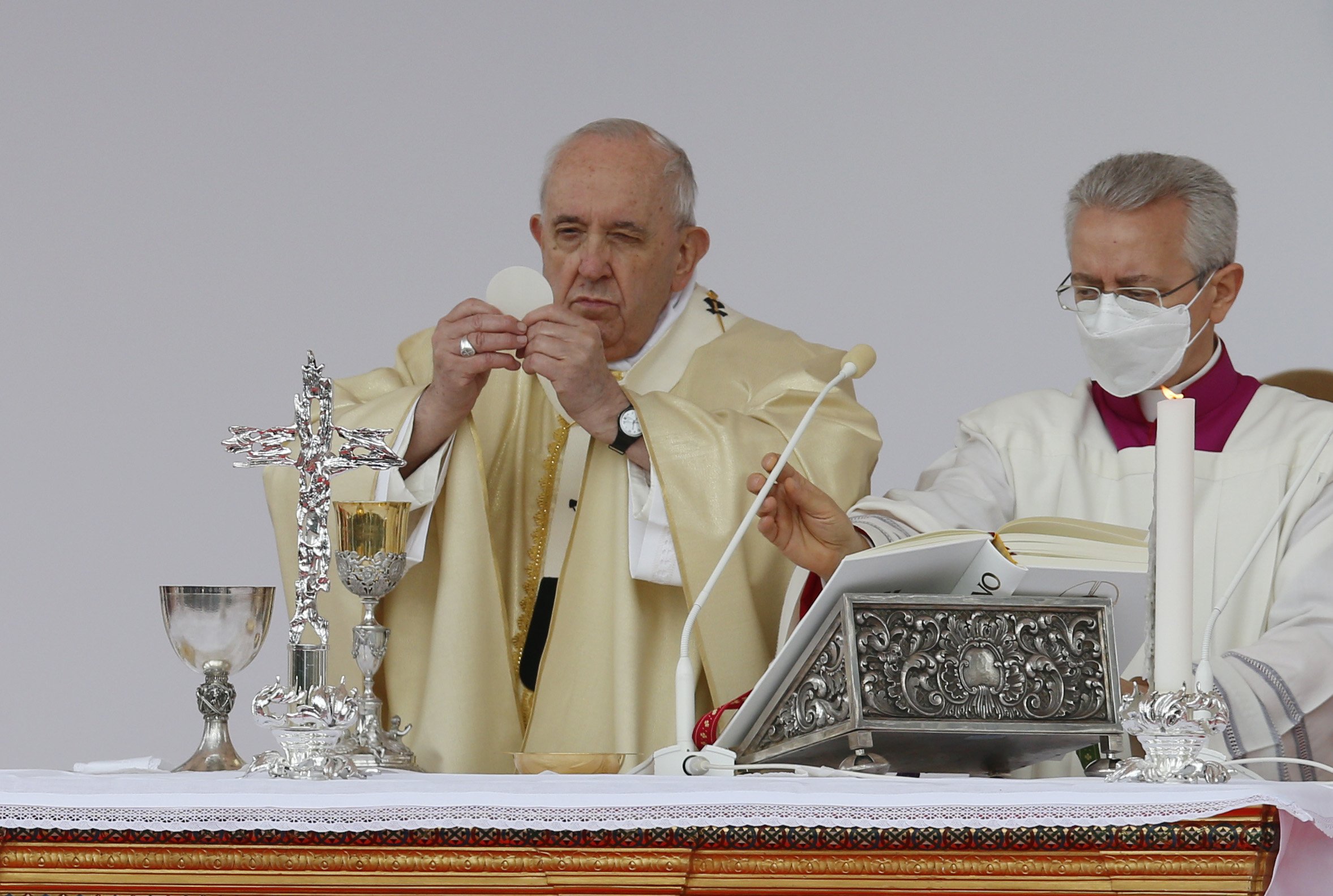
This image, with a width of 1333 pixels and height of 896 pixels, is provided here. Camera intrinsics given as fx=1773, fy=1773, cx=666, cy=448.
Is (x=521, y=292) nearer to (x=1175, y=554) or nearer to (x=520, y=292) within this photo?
(x=520, y=292)

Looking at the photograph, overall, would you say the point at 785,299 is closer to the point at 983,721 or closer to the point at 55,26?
the point at 55,26

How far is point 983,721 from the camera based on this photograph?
94.5 inches

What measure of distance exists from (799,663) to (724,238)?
3538 mm

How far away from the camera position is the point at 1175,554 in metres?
2.22

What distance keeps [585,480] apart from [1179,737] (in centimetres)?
174

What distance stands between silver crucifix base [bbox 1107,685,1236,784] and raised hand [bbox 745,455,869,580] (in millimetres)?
862

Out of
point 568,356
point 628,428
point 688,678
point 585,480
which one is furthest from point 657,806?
point 585,480

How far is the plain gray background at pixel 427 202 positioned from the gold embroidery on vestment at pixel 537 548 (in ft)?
6.34

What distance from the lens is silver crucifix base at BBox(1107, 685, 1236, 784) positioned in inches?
84.9

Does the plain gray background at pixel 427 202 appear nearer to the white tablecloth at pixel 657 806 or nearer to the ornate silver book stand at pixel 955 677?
the ornate silver book stand at pixel 955 677

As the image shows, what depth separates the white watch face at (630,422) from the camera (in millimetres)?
3537

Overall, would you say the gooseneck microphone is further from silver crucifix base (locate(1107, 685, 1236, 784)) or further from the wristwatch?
the wristwatch

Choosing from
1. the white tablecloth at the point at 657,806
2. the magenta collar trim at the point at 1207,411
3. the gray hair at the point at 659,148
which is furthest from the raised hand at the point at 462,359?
the white tablecloth at the point at 657,806

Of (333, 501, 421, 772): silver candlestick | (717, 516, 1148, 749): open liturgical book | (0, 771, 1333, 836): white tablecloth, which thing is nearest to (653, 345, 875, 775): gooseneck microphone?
(717, 516, 1148, 749): open liturgical book
